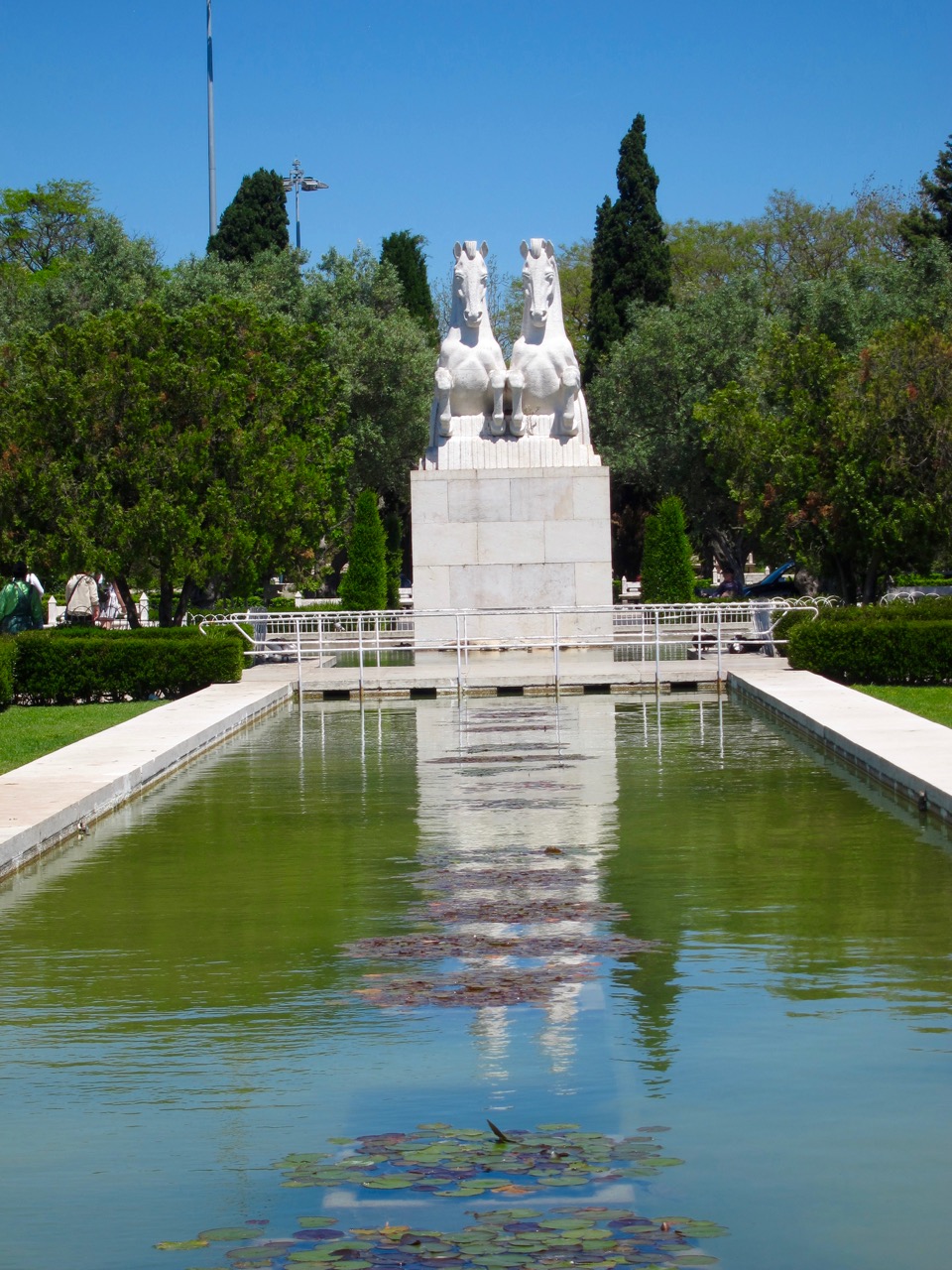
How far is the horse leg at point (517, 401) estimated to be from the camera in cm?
2750

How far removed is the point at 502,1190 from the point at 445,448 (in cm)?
2372

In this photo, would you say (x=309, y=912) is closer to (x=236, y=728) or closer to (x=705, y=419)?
(x=236, y=728)

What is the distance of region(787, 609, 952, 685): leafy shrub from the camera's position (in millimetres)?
20047

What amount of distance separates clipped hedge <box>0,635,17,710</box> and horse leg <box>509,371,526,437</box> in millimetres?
9961

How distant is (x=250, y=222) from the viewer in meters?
48.5

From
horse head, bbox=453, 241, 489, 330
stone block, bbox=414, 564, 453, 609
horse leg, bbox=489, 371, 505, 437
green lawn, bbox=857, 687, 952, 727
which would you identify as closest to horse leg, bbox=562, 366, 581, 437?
horse leg, bbox=489, 371, 505, 437

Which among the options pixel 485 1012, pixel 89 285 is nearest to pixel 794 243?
pixel 89 285

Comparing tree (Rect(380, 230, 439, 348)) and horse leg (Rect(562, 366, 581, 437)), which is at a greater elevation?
tree (Rect(380, 230, 439, 348))

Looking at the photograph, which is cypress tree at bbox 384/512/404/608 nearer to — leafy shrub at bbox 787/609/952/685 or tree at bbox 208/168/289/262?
tree at bbox 208/168/289/262

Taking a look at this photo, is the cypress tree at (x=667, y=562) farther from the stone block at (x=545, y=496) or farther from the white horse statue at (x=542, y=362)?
the stone block at (x=545, y=496)

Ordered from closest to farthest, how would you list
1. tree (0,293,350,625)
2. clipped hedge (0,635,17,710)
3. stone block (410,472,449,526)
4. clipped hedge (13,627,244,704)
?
clipped hedge (0,635,17,710)
clipped hedge (13,627,244,704)
tree (0,293,350,625)
stone block (410,472,449,526)

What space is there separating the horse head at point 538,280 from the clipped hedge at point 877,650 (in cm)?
885

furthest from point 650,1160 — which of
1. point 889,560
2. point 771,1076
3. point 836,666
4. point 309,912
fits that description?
point 889,560

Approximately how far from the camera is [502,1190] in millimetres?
4512
